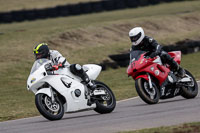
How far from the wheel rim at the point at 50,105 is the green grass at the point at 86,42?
2076 mm

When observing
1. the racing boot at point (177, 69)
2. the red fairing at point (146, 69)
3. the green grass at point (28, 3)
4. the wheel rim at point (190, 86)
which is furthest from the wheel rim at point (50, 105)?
the green grass at point (28, 3)

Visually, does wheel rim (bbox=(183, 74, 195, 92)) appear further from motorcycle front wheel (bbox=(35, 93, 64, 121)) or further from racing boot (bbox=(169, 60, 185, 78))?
motorcycle front wheel (bbox=(35, 93, 64, 121))

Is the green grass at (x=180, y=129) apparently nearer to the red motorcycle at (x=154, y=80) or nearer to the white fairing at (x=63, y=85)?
the white fairing at (x=63, y=85)

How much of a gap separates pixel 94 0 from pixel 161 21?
1081 centimetres

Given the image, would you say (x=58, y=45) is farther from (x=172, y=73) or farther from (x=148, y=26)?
(x=172, y=73)

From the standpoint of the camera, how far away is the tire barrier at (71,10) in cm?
3425

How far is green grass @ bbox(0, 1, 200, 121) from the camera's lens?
16125 millimetres

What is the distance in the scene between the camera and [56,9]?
36.1 meters

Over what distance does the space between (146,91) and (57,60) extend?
199cm

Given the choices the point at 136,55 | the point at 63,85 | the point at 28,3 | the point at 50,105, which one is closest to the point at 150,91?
the point at 136,55

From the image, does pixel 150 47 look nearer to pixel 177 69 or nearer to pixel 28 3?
pixel 177 69

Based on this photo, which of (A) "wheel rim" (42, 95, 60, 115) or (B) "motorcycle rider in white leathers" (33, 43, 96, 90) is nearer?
(A) "wheel rim" (42, 95, 60, 115)

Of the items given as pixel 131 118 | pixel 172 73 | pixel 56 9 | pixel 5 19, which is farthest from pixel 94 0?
pixel 131 118

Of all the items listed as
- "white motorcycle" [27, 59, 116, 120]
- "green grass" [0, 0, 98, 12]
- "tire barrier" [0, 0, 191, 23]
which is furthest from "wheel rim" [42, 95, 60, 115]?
"green grass" [0, 0, 98, 12]
